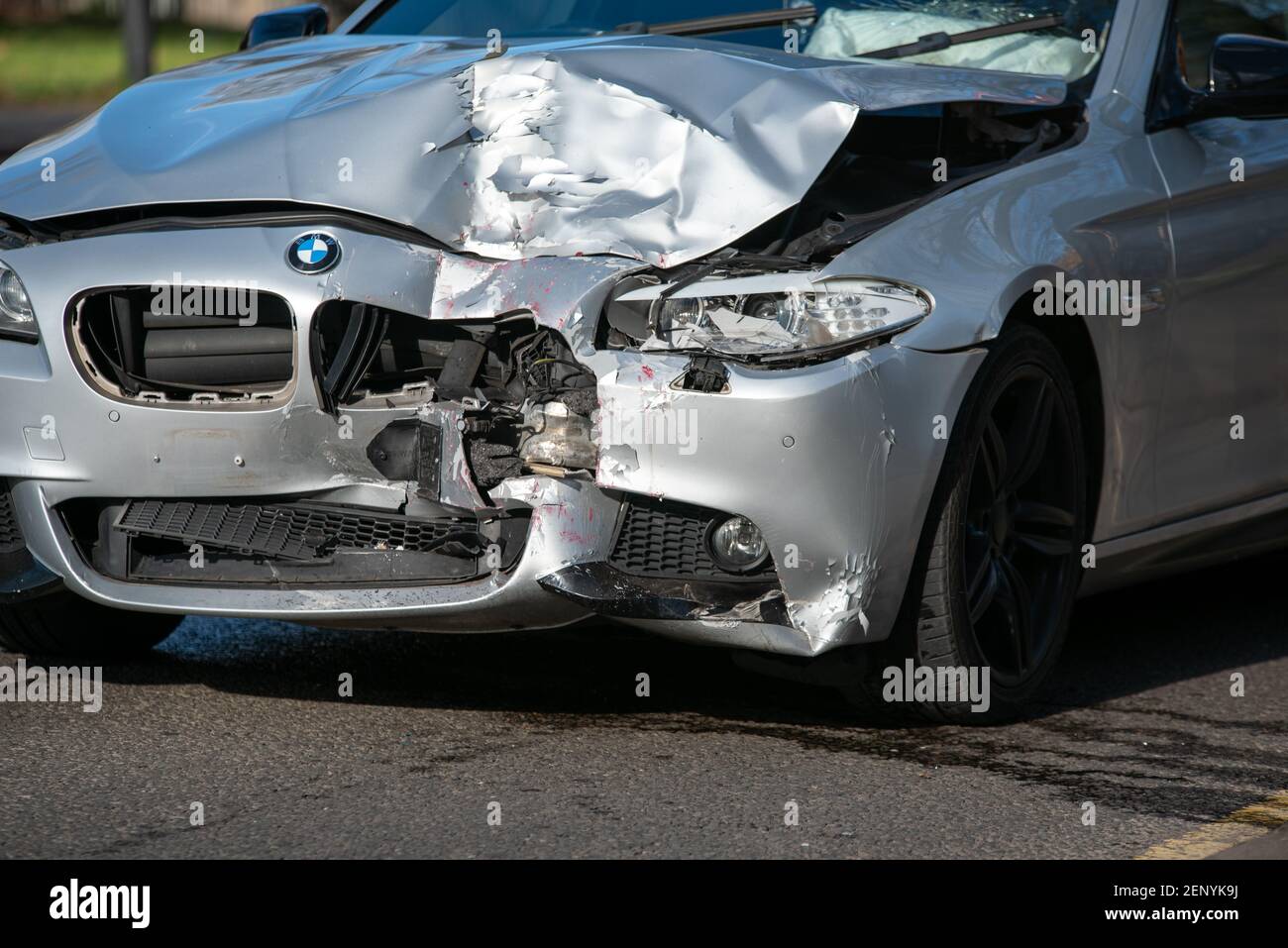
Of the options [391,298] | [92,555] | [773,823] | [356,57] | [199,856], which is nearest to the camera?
[199,856]

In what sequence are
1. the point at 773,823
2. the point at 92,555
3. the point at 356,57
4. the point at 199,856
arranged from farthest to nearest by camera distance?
1. the point at 356,57
2. the point at 92,555
3. the point at 773,823
4. the point at 199,856

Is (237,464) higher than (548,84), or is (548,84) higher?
(548,84)

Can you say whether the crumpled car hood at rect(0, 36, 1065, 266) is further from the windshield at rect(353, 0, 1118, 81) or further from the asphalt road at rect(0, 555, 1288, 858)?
the asphalt road at rect(0, 555, 1288, 858)

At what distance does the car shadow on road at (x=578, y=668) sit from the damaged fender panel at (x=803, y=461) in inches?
14.4

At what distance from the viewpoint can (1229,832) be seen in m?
3.80

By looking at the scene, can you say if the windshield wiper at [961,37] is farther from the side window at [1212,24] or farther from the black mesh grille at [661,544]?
the black mesh grille at [661,544]

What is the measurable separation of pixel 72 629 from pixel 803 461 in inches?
77.2

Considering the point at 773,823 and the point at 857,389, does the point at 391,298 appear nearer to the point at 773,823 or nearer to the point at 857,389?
the point at 857,389

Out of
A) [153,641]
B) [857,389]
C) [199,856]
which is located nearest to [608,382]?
[857,389]

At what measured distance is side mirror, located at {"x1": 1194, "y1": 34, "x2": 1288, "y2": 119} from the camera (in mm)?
4953

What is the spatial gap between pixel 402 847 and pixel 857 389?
1.23 m

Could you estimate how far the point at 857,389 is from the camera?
3861mm

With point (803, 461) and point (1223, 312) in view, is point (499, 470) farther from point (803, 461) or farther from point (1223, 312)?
point (1223, 312)

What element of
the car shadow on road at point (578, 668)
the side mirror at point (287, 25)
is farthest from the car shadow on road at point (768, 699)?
the side mirror at point (287, 25)
